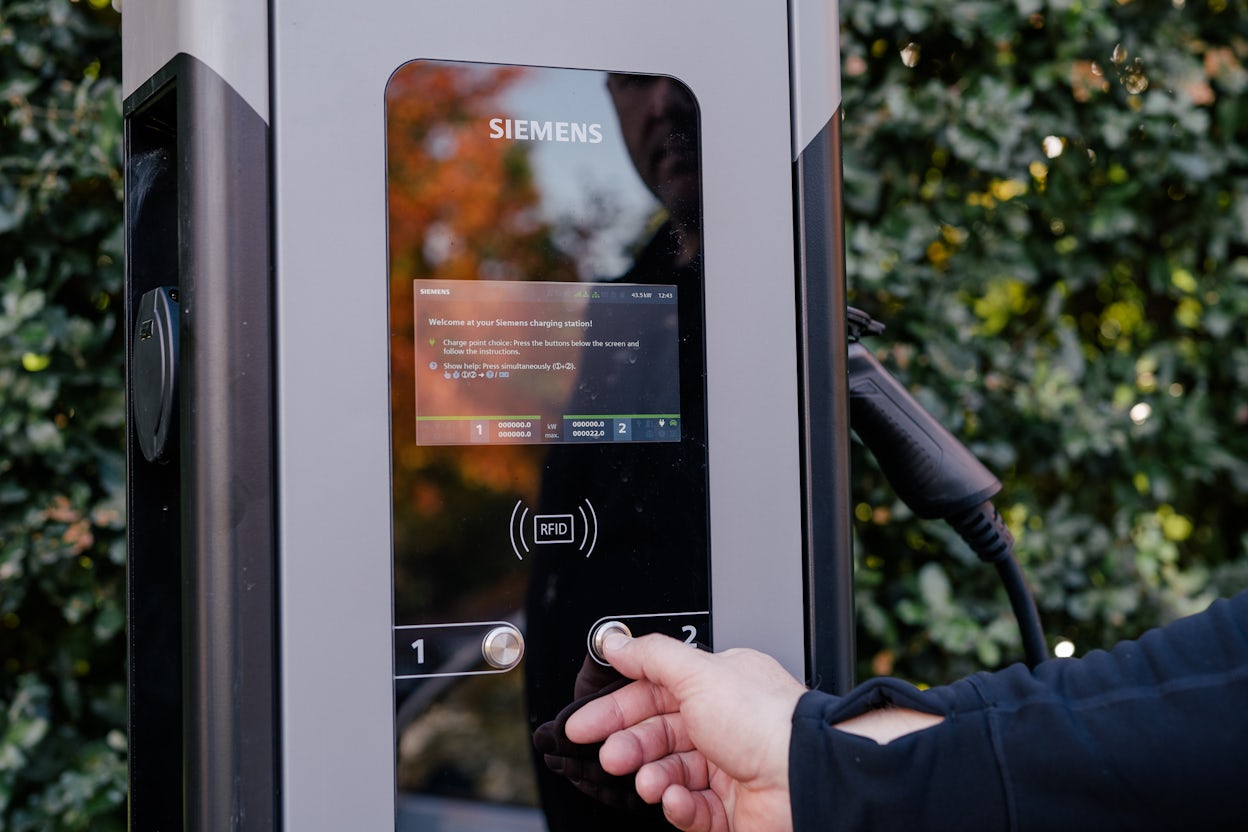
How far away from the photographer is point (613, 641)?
3.41 ft

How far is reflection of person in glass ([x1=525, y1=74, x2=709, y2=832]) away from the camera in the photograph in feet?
3.40

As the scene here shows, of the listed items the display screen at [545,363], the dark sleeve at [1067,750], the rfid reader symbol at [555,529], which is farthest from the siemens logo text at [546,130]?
the dark sleeve at [1067,750]

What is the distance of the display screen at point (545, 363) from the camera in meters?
1.00

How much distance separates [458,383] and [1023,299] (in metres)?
1.46

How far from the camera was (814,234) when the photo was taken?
1.12 metres

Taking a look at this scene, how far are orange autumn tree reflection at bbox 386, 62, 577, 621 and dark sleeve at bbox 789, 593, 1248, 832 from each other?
351 millimetres

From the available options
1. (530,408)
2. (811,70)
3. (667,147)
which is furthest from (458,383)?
(811,70)

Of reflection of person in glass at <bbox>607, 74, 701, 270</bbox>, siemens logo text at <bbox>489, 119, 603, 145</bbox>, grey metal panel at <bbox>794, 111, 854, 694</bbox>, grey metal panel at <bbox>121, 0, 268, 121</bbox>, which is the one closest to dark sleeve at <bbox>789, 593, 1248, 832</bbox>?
grey metal panel at <bbox>794, 111, 854, 694</bbox>

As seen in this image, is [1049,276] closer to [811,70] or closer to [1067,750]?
[811,70]

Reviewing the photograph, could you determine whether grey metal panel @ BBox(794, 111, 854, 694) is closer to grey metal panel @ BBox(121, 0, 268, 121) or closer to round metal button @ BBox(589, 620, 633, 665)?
round metal button @ BBox(589, 620, 633, 665)

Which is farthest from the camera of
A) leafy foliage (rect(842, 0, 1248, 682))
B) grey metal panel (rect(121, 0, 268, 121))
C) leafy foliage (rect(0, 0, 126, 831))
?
leafy foliage (rect(842, 0, 1248, 682))

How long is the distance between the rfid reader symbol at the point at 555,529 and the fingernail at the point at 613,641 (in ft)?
0.26

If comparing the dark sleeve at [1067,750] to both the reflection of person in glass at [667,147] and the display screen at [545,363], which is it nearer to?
the display screen at [545,363]

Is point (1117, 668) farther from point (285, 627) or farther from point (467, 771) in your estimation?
point (285, 627)
